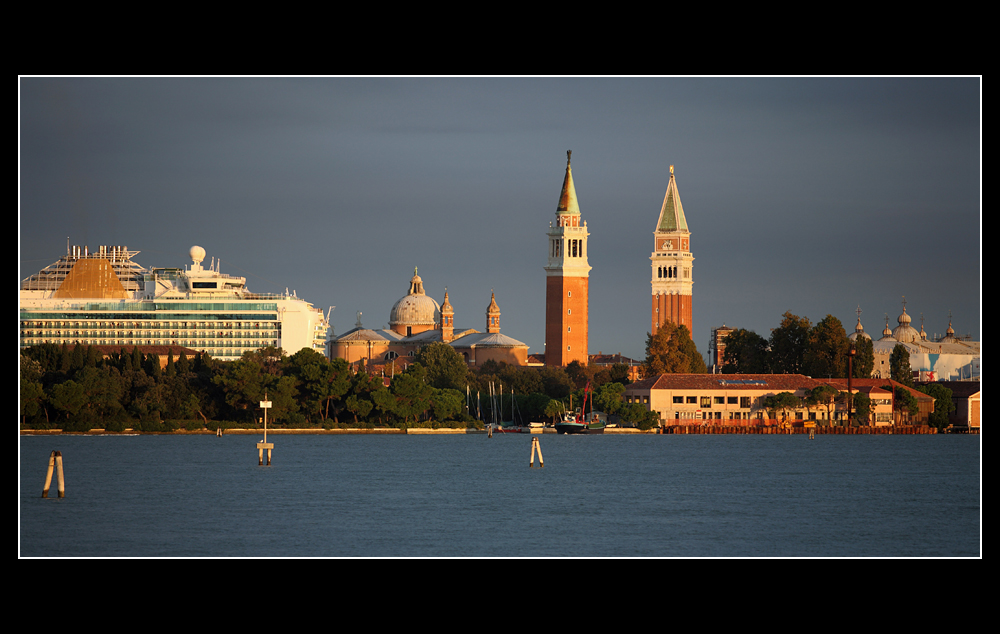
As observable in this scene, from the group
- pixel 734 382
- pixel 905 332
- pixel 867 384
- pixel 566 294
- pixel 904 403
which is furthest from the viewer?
pixel 905 332

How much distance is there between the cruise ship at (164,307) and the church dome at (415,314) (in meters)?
24.1

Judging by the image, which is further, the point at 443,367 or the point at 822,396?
the point at 443,367

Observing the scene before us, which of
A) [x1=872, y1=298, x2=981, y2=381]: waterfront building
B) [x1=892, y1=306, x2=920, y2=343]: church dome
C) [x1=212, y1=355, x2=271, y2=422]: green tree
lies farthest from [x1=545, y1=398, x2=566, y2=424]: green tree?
[x1=892, y1=306, x2=920, y2=343]: church dome

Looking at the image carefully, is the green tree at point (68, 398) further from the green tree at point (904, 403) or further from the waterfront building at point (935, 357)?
the waterfront building at point (935, 357)

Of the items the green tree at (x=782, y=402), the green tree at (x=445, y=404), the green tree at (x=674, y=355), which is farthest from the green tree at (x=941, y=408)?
the green tree at (x=445, y=404)

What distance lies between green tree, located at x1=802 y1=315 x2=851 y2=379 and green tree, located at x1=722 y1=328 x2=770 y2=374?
2938mm

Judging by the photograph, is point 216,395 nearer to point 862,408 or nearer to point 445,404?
point 445,404

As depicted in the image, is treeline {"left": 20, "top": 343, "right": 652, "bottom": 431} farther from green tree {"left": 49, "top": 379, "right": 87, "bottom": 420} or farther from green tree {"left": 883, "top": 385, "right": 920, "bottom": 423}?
green tree {"left": 883, "top": 385, "right": 920, "bottom": 423}

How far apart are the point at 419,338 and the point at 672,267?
19220 millimetres

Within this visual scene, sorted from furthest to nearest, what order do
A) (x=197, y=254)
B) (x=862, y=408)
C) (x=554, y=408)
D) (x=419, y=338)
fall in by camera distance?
1. (x=419, y=338)
2. (x=197, y=254)
3. (x=554, y=408)
4. (x=862, y=408)

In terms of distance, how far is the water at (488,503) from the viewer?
2238cm

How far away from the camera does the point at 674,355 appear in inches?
2852

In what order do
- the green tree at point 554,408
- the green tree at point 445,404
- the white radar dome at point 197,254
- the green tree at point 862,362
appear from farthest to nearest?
the white radar dome at point 197,254 < the green tree at point 862,362 < the green tree at point 554,408 < the green tree at point 445,404

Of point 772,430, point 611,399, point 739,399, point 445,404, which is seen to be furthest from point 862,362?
point 445,404
